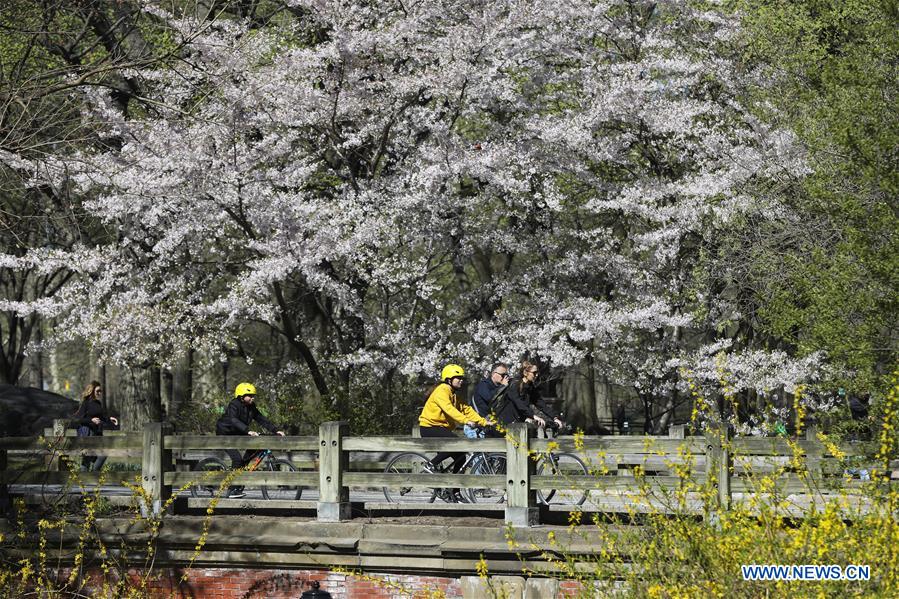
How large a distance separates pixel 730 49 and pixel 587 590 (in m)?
18.7

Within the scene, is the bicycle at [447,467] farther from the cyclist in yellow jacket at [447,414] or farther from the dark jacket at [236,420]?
the dark jacket at [236,420]

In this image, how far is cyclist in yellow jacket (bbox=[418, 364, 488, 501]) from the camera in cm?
1505

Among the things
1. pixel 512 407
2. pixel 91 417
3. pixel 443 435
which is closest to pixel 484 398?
pixel 512 407

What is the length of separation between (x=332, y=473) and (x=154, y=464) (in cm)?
230

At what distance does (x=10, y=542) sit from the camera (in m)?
15.1

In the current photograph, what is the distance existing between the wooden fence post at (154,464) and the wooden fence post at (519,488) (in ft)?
14.1

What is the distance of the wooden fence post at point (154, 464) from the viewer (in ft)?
49.2

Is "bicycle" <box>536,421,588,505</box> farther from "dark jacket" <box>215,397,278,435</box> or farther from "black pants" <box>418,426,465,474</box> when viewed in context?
"dark jacket" <box>215,397,278,435</box>

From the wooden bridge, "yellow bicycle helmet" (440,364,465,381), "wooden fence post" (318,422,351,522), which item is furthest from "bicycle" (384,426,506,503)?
"yellow bicycle helmet" (440,364,465,381)

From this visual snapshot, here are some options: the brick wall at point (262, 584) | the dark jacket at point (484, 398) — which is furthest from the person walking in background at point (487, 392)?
the brick wall at point (262, 584)

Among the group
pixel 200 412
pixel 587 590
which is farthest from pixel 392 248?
pixel 587 590

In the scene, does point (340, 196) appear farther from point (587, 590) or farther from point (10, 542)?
point (587, 590)

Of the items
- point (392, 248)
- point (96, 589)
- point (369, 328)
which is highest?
point (392, 248)

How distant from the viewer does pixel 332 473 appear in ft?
47.3
